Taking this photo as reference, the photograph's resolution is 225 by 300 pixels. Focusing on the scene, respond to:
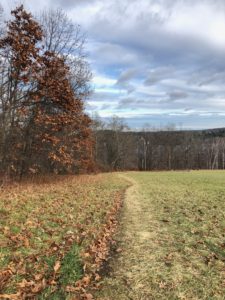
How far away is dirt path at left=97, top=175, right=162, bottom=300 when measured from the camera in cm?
528

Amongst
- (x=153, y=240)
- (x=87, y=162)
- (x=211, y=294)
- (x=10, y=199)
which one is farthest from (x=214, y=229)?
(x=87, y=162)

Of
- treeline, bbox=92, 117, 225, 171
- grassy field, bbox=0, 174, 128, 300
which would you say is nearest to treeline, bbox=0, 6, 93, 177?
grassy field, bbox=0, 174, 128, 300

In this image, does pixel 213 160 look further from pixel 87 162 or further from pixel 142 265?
pixel 142 265

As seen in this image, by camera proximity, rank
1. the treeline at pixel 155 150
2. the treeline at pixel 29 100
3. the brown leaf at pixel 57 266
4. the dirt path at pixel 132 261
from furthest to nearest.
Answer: the treeline at pixel 155 150
the treeline at pixel 29 100
the brown leaf at pixel 57 266
the dirt path at pixel 132 261

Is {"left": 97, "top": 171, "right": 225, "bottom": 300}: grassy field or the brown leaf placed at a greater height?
the brown leaf

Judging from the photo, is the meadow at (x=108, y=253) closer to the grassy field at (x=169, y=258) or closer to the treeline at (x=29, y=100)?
the grassy field at (x=169, y=258)

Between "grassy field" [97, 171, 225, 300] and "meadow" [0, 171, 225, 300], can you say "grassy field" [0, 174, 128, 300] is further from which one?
"grassy field" [97, 171, 225, 300]

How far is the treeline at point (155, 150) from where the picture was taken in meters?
75.5

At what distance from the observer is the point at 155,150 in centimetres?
9156

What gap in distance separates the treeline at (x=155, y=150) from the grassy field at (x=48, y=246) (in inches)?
2405

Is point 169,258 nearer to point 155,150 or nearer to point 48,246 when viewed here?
point 48,246

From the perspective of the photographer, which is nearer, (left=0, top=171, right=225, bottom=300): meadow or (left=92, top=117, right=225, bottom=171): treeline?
(left=0, top=171, right=225, bottom=300): meadow

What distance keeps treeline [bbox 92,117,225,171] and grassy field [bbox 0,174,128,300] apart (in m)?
61.1

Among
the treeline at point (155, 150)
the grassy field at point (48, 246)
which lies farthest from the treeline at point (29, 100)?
the treeline at point (155, 150)
